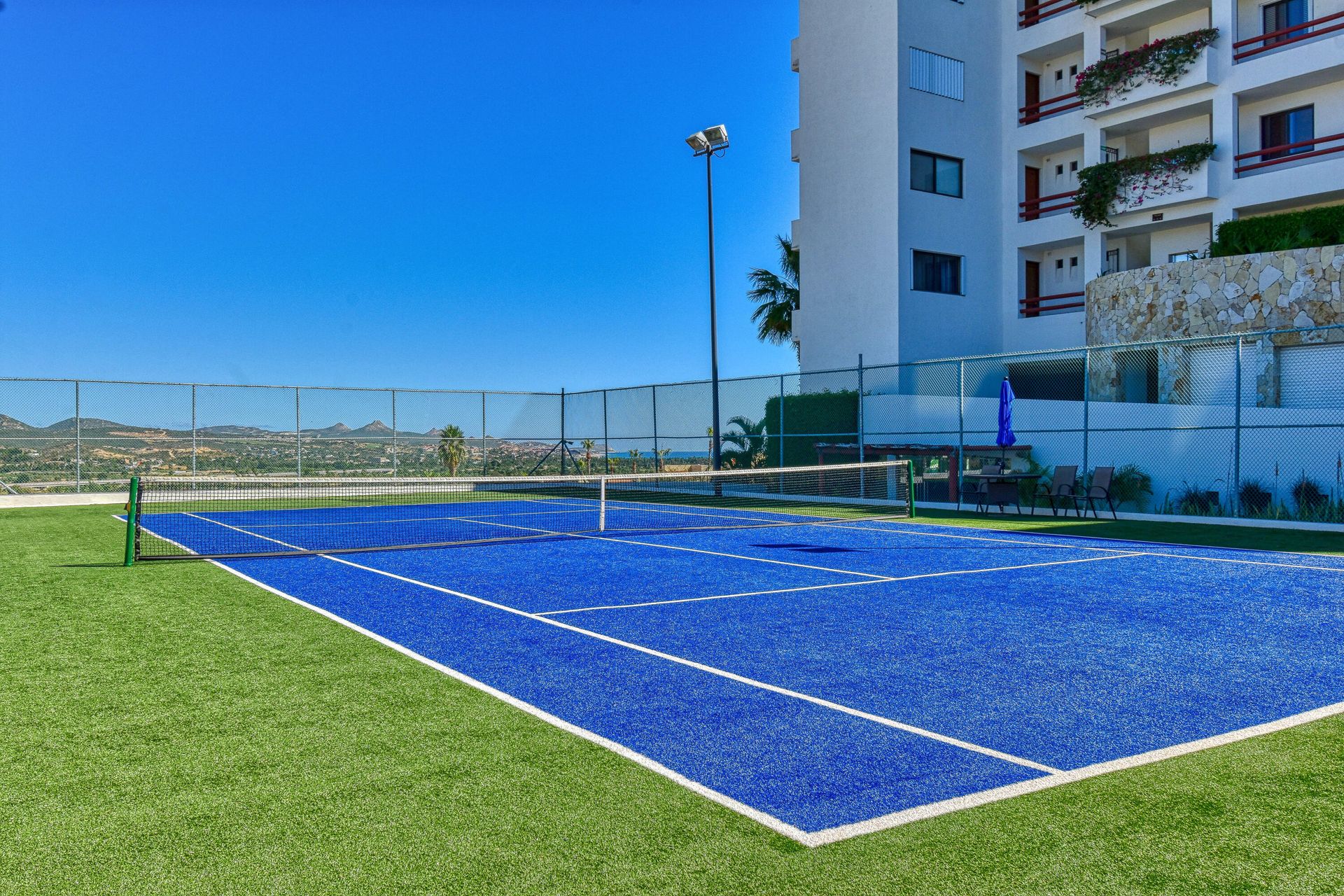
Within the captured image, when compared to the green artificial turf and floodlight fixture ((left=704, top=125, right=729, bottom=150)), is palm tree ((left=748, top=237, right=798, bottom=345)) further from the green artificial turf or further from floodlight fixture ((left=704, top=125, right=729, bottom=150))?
the green artificial turf

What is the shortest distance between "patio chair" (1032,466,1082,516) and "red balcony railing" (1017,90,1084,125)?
53.7 feet

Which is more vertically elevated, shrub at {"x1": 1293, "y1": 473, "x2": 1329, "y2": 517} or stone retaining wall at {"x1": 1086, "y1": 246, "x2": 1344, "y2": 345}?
stone retaining wall at {"x1": 1086, "y1": 246, "x2": 1344, "y2": 345}

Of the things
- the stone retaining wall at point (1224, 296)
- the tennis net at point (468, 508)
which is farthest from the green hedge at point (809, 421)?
the stone retaining wall at point (1224, 296)

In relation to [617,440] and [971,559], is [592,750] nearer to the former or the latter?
[971,559]

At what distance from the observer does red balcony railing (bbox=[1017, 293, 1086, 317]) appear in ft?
106

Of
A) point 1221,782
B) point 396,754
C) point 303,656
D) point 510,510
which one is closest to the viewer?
point 1221,782

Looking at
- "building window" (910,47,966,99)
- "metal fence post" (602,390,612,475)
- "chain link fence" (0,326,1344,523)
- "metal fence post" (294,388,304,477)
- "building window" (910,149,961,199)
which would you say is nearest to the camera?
"chain link fence" (0,326,1344,523)

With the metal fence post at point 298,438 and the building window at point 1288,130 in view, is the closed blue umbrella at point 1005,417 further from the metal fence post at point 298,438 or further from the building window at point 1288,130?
the metal fence post at point 298,438

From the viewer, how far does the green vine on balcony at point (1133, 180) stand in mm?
27984

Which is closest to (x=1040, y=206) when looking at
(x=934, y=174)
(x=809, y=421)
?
(x=934, y=174)

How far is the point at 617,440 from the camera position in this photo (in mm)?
32688

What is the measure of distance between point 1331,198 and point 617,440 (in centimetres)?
2127

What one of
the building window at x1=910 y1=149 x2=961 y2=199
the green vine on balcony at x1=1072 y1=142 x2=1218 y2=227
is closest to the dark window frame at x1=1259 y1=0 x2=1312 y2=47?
the green vine on balcony at x1=1072 y1=142 x2=1218 y2=227

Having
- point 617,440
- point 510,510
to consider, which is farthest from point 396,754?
point 617,440
